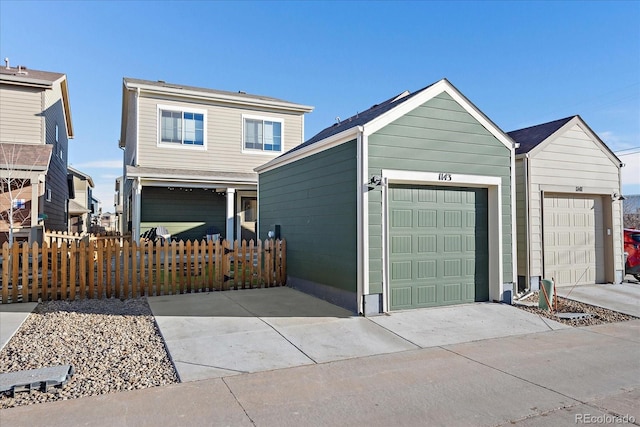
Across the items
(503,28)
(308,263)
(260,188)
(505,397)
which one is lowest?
(505,397)

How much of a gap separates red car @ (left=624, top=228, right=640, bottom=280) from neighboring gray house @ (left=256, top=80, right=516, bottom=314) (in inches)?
219

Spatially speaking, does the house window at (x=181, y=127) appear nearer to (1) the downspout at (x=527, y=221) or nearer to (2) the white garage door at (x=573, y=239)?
(1) the downspout at (x=527, y=221)

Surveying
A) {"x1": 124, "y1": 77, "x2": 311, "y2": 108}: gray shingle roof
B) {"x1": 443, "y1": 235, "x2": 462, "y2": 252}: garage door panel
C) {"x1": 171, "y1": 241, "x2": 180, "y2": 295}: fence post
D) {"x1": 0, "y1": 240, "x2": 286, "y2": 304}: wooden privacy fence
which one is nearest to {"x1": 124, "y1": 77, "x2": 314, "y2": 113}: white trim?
{"x1": 124, "y1": 77, "x2": 311, "y2": 108}: gray shingle roof

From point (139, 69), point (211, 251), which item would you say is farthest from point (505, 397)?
point (139, 69)

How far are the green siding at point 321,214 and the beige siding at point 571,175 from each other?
15.7 ft

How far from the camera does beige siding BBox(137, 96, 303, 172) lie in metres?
14.5

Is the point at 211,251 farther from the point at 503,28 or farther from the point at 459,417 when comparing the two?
the point at 503,28

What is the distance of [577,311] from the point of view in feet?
24.3

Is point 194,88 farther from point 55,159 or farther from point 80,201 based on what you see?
point 80,201

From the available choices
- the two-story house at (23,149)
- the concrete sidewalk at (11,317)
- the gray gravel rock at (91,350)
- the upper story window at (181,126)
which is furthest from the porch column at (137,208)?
the gray gravel rock at (91,350)

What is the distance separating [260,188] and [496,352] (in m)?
8.51

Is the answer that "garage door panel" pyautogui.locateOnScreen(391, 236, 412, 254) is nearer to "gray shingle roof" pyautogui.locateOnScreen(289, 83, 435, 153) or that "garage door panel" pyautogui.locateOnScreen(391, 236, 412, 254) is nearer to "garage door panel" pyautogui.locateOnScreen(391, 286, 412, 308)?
"garage door panel" pyautogui.locateOnScreen(391, 286, 412, 308)

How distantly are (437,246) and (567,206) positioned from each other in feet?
15.2

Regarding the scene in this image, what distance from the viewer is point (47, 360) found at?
4.43 metres
